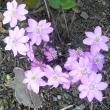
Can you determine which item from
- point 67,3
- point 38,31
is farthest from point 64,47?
point 38,31

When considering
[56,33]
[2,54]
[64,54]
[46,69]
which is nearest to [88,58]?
[46,69]

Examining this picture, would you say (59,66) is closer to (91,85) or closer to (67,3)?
(91,85)

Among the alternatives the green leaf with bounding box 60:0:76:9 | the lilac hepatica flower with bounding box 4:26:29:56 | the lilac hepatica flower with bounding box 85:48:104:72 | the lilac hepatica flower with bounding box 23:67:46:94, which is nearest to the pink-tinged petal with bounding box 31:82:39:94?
the lilac hepatica flower with bounding box 23:67:46:94

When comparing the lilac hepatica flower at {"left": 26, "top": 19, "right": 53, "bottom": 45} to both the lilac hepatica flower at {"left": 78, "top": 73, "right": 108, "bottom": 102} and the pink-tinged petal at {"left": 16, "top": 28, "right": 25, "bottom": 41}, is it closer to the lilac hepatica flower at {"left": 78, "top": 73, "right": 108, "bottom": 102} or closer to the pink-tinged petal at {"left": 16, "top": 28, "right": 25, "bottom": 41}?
the pink-tinged petal at {"left": 16, "top": 28, "right": 25, "bottom": 41}

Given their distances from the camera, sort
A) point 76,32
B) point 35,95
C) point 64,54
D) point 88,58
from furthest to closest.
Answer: point 76,32
point 64,54
point 35,95
point 88,58

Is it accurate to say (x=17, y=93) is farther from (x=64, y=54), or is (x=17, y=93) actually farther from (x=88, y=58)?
(x=88, y=58)

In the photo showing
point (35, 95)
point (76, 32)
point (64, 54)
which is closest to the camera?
point (35, 95)
